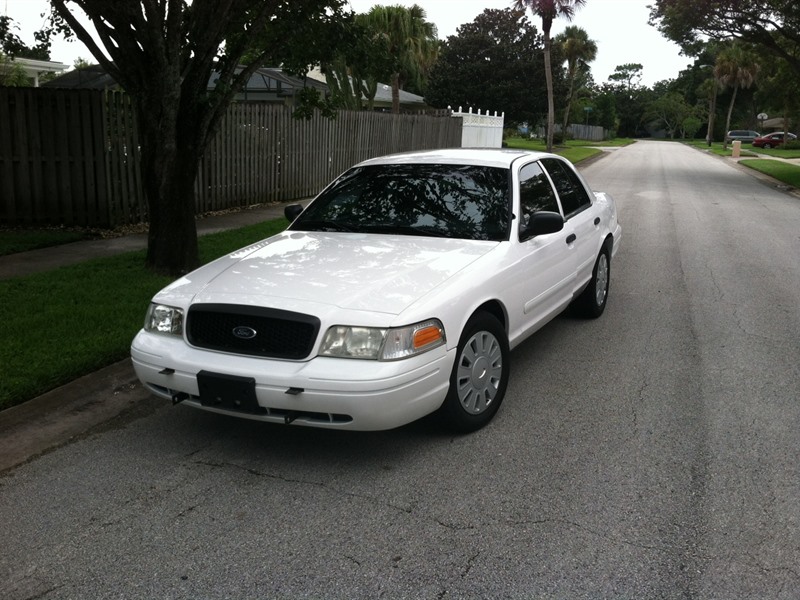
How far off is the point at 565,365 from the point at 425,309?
2225mm

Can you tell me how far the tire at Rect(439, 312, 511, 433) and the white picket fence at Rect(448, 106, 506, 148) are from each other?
25.0 m

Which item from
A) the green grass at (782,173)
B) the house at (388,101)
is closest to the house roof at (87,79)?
the house at (388,101)

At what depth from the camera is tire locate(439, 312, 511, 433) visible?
4371mm

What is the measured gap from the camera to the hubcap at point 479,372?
14.5 feet

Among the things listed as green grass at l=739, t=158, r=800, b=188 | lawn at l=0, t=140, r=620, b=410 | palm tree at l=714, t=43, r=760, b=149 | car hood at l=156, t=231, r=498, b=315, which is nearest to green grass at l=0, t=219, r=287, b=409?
lawn at l=0, t=140, r=620, b=410

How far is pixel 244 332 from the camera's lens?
13.5 feet

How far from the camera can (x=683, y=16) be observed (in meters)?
27.8

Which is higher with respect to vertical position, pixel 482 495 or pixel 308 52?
pixel 308 52

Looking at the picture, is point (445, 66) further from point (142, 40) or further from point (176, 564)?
point (176, 564)

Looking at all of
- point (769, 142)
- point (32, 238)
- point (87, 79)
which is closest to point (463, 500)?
point (32, 238)

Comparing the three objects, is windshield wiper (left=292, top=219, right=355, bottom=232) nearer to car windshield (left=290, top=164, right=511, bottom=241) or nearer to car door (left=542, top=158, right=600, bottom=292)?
car windshield (left=290, top=164, right=511, bottom=241)

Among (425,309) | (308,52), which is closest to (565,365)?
(425,309)

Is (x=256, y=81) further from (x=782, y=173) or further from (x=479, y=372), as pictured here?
(x=479, y=372)

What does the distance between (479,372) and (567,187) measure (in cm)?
276
